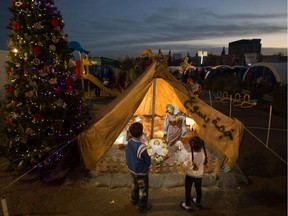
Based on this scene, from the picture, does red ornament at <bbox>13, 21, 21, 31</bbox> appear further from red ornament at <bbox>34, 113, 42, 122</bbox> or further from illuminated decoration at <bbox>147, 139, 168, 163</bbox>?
illuminated decoration at <bbox>147, 139, 168, 163</bbox>

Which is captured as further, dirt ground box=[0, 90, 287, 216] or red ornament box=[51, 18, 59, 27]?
red ornament box=[51, 18, 59, 27]

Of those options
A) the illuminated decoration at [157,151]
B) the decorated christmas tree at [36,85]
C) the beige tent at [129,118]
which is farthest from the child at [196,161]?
the decorated christmas tree at [36,85]

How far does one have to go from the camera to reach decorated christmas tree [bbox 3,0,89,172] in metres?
4.85

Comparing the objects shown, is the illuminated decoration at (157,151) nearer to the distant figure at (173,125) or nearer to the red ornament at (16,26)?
the distant figure at (173,125)

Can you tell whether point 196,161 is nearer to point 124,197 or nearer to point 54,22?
point 124,197

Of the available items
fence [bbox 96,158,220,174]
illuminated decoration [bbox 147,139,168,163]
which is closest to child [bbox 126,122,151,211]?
fence [bbox 96,158,220,174]

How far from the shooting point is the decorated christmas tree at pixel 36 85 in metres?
4.85

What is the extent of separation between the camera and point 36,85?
495 centimetres

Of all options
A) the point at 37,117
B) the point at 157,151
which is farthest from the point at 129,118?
the point at 37,117

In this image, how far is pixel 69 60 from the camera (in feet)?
17.8

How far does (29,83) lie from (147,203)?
11.1 ft

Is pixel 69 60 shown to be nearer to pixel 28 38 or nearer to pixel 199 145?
pixel 28 38

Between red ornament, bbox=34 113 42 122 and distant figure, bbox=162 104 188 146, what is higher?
red ornament, bbox=34 113 42 122

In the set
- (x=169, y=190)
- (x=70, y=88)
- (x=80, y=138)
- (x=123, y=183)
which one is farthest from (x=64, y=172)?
(x=169, y=190)
